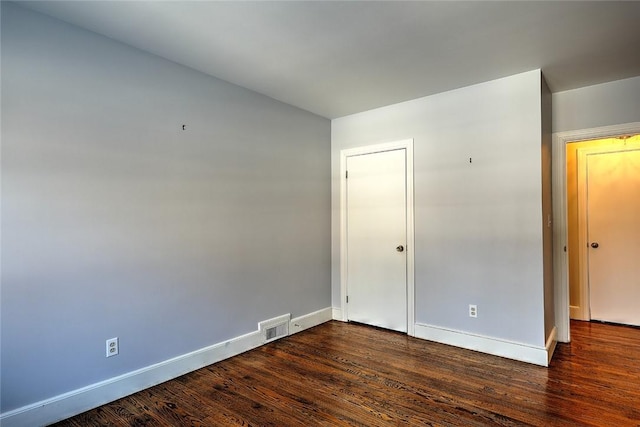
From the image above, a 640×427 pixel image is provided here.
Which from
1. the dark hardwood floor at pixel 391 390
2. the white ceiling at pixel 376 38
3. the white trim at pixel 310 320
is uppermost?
the white ceiling at pixel 376 38

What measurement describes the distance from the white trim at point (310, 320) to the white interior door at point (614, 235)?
324cm

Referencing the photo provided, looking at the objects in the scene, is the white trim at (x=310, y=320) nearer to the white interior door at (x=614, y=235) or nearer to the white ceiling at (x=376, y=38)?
the white ceiling at (x=376, y=38)

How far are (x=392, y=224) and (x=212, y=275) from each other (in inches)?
78.5

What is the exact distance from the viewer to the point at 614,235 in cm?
401

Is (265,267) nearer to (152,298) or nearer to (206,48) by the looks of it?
(152,298)

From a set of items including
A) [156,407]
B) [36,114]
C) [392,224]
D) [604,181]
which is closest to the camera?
[36,114]

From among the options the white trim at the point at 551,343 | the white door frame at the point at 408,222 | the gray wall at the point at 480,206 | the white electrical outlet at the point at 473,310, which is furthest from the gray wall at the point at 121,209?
the white trim at the point at 551,343

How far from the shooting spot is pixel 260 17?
6.94 ft

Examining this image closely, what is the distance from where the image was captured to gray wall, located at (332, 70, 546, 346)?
116 inches

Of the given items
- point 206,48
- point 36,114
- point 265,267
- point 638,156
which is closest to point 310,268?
point 265,267

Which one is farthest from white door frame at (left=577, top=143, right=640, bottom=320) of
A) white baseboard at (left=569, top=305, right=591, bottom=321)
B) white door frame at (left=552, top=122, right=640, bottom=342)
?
white door frame at (left=552, top=122, right=640, bottom=342)

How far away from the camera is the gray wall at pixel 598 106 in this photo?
3.05 m

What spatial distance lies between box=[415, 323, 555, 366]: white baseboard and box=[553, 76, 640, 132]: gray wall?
7.01ft

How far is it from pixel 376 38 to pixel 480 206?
1.84 m
